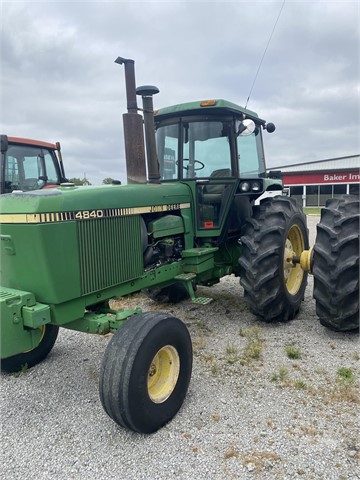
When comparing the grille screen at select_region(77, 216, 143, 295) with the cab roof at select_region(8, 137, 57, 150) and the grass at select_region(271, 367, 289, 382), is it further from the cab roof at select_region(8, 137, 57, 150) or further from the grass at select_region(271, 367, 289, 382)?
the cab roof at select_region(8, 137, 57, 150)

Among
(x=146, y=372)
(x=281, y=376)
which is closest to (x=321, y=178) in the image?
(x=281, y=376)

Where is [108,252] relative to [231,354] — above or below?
above

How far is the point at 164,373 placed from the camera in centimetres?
290

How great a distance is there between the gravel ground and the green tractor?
0.69ft

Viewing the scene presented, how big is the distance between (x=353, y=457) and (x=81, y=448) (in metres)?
1.68

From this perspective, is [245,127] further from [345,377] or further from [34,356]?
[34,356]

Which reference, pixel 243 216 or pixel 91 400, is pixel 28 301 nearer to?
pixel 91 400

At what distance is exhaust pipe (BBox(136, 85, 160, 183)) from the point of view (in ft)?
12.5

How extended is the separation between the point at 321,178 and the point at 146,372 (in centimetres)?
3136

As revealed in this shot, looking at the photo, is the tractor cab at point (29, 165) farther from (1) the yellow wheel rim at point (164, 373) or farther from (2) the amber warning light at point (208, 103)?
(1) the yellow wheel rim at point (164, 373)

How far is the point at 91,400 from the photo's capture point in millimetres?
3047

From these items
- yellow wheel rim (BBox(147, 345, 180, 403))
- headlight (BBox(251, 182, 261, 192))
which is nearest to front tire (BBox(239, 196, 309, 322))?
headlight (BBox(251, 182, 261, 192))

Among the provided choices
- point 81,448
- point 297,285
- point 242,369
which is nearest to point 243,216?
point 297,285

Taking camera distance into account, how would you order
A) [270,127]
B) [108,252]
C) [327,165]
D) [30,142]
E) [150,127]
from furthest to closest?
[327,165] < [30,142] < [270,127] < [150,127] < [108,252]
